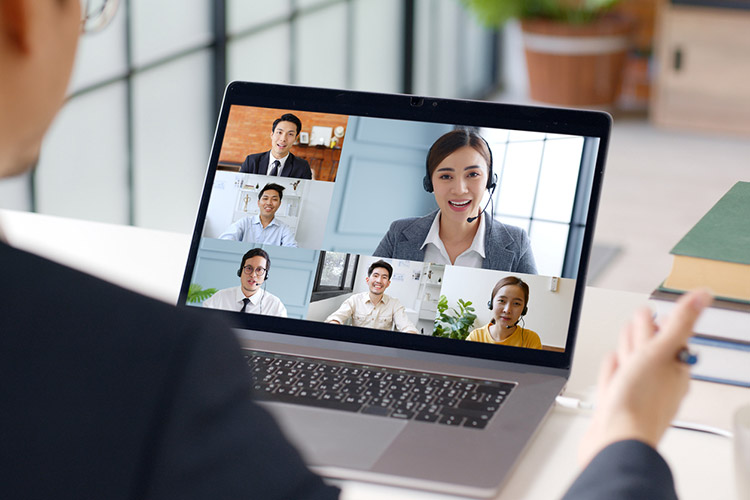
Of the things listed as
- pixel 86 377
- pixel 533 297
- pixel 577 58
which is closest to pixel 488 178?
pixel 533 297

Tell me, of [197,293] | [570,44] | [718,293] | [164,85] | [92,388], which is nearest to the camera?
[92,388]

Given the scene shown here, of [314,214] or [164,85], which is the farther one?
[164,85]

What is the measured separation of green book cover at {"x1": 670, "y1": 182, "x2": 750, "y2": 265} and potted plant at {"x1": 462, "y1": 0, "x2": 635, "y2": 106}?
4.06 m

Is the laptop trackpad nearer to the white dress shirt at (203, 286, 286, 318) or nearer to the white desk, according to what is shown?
the white desk

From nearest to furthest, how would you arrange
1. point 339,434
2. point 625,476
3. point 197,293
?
point 625,476, point 339,434, point 197,293

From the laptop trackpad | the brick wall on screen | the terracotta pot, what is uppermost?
the terracotta pot

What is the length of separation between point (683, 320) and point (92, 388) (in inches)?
14.2

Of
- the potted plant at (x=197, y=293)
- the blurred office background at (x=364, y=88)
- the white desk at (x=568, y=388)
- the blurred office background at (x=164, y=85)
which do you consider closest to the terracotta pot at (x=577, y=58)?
the blurred office background at (x=364, y=88)

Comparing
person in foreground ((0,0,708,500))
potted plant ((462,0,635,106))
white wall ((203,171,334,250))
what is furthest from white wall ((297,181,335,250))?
potted plant ((462,0,635,106))

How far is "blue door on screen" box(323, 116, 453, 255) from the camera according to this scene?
3.15 feet

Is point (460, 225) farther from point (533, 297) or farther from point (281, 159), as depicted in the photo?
point (281, 159)

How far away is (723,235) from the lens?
3.08 ft

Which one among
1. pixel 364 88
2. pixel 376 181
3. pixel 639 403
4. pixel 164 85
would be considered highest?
pixel 364 88

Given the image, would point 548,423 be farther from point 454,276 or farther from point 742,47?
point 742,47
